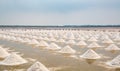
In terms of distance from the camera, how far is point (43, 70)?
1120 centimetres

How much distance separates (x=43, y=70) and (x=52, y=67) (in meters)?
1.41

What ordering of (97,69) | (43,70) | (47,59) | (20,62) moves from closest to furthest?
1. (43,70)
2. (97,69)
3. (20,62)
4. (47,59)

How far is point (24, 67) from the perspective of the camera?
41.4ft

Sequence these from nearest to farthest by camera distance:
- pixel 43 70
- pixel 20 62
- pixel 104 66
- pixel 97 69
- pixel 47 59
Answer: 1. pixel 43 70
2. pixel 97 69
3. pixel 104 66
4. pixel 20 62
5. pixel 47 59

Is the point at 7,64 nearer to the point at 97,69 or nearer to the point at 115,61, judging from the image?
the point at 97,69

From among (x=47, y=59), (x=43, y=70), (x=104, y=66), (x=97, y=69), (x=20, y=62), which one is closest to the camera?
(x=43, y=70)

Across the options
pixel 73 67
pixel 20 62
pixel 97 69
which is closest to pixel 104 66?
pixel 97 69

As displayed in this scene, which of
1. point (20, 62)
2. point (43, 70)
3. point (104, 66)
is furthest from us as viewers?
point (20, 62)

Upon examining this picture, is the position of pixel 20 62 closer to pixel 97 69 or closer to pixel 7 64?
pixel 7 64

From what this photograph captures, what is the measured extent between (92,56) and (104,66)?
120 inches

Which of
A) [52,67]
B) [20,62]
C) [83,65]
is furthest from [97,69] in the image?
[20,62]

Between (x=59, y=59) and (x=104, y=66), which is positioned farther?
(x=59, y=59)

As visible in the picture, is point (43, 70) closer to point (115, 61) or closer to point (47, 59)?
point (47, 59)

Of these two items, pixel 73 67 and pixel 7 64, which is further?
pixel 7 64
